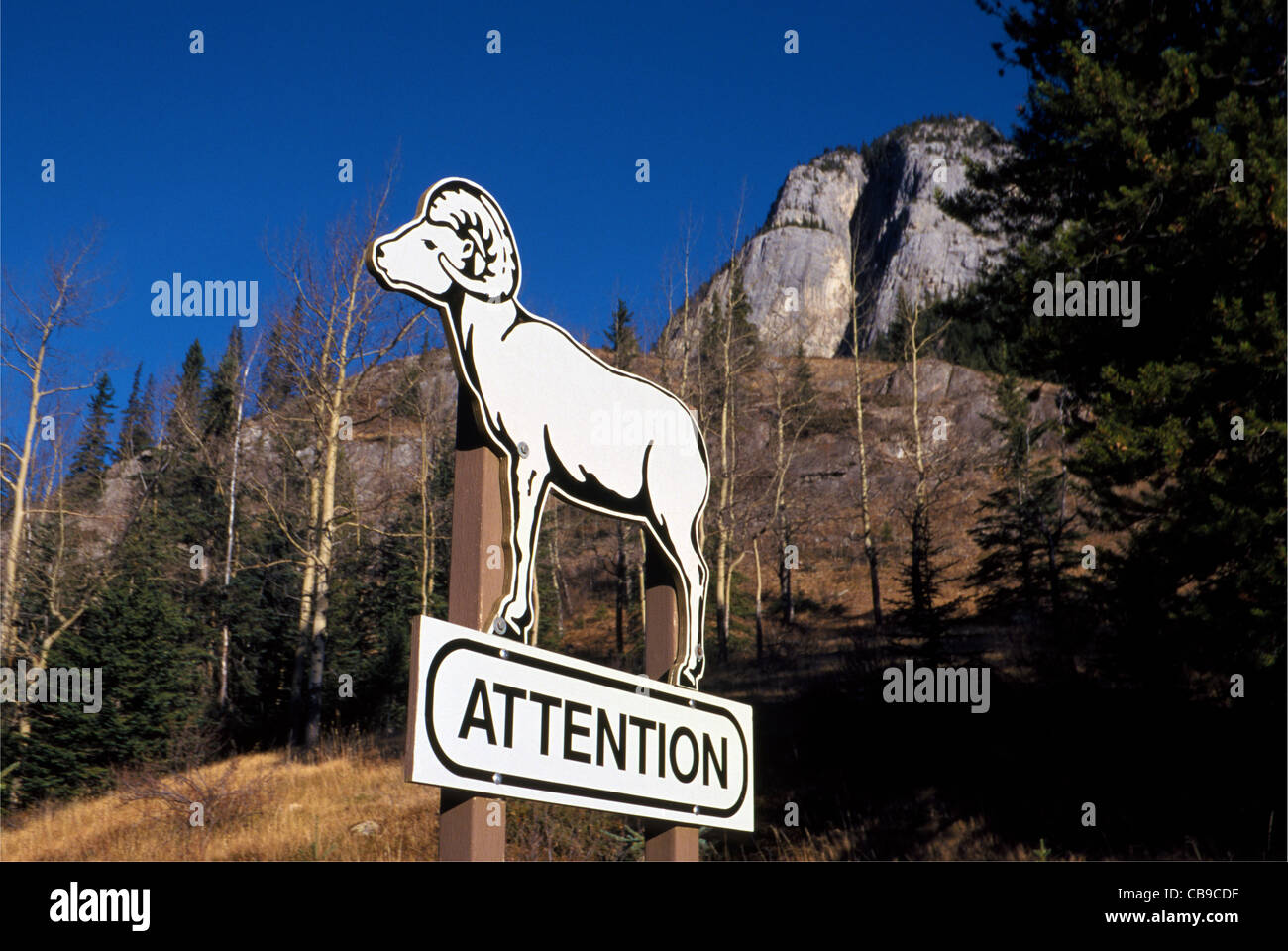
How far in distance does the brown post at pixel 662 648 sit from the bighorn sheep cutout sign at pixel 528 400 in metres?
0.04

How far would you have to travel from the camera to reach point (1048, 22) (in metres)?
12.0

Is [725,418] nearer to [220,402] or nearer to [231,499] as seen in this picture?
[231,499]

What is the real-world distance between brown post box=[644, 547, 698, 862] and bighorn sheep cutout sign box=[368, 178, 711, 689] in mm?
44

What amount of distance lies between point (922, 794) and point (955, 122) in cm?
10823

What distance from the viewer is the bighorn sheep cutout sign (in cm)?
322

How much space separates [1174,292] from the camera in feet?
33.8

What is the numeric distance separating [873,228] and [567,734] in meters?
107

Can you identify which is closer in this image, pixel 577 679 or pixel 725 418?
pixel 577 679
